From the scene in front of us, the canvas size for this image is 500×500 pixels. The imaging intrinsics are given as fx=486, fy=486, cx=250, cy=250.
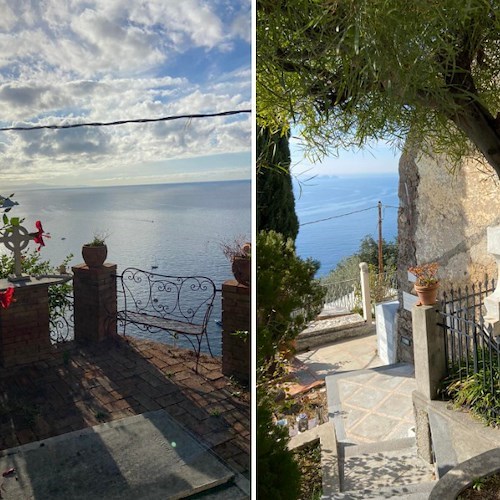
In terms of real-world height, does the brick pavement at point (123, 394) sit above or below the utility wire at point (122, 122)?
below

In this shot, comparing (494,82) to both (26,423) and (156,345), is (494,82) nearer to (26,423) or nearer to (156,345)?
(156,345)

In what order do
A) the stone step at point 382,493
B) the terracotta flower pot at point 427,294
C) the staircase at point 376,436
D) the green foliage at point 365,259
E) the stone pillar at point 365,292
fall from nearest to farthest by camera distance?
the stone step at point 382,493
the staircase at point 376,436
the terracotta flower pot at point 427,294
the stone pillar at point 365,292
the green foliage at point 365,259

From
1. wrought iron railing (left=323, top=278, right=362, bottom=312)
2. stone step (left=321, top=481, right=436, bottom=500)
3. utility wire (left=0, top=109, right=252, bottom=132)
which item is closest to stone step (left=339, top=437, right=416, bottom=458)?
stone step (left=321, top=481, right=436, bottom=500)

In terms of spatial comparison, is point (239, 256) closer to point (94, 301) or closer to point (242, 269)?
point (242, 269)

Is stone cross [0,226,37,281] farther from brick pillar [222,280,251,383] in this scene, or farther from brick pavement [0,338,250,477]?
brick pillar [222,280,251,383]

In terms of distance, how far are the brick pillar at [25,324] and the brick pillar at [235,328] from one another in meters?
0.50

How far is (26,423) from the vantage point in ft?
Result: 4.14

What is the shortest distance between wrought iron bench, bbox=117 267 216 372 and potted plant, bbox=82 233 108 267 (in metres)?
0.09

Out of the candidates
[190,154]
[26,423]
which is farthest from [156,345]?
[190,154]

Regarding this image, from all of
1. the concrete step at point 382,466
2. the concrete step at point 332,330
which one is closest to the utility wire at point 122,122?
the concrete step at point 382,466

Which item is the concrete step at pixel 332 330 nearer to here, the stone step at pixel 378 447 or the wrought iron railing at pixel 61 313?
the stone step at pixel 378 447

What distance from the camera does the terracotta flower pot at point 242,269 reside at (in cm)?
142

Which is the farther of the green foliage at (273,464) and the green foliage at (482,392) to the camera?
the green foliage at (482,392)

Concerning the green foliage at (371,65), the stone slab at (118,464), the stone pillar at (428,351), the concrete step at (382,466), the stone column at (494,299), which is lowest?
the concrete step at (382,466)
